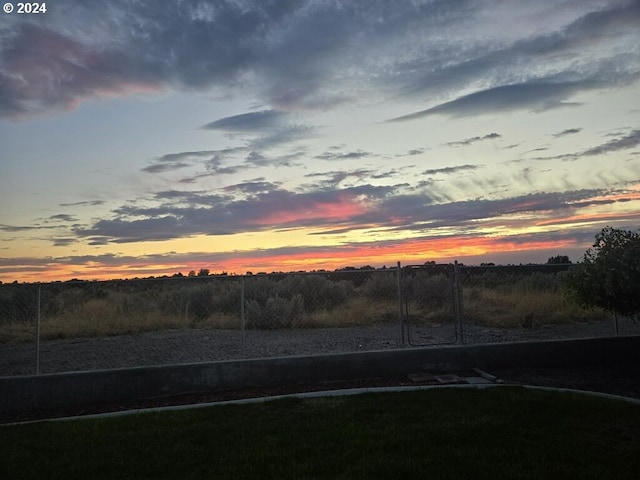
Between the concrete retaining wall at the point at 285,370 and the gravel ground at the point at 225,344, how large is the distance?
891mm

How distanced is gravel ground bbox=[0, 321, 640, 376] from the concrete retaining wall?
35.1 inches

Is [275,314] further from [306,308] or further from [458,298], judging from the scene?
[458,298]

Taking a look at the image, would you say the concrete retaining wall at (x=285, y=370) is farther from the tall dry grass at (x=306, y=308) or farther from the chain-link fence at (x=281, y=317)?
the tall dry grass at (x=306, y=308)

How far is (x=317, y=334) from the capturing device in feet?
44.8

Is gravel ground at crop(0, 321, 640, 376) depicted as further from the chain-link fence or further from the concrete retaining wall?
the concrete retaining wall

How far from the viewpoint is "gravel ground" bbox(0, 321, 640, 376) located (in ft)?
35.7

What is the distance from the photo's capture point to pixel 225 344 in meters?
12.3

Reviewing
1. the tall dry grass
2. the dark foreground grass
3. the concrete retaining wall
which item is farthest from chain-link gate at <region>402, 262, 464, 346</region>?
the dark foreground grass

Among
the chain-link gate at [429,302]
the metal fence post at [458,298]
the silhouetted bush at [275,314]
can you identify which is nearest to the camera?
the metal fence post at [458,298]

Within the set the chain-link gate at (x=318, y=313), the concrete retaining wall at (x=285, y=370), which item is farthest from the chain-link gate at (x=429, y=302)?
the concrete retaining wall at (x=285, y=370)

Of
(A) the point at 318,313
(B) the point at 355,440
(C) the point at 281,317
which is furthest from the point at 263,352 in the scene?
(B) the point at 355,440

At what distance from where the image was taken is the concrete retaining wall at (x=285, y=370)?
852cm

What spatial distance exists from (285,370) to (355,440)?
3.77m

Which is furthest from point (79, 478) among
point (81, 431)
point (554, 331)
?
point (554, 331)
